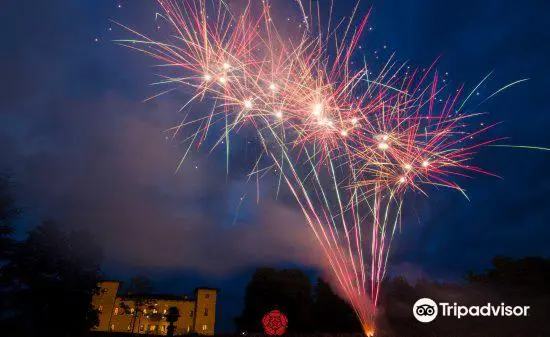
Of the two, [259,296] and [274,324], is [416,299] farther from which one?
[259,296]

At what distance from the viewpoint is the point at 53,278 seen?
32.8 metres

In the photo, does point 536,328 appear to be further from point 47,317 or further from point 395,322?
point 47,317

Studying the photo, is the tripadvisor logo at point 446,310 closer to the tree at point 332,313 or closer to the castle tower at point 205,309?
the tree at point 332,313

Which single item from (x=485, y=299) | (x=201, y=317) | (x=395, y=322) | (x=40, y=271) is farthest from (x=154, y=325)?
(x=485, y=299)

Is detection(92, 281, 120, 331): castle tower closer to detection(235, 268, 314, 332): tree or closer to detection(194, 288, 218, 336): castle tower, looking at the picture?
detection(194, 288, 218, 336): castle tower

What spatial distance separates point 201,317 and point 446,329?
57372 mm

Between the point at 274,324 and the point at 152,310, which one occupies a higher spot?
the point at 152,310

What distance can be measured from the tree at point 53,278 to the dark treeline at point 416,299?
17.7 m

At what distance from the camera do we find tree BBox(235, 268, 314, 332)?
46.8 m

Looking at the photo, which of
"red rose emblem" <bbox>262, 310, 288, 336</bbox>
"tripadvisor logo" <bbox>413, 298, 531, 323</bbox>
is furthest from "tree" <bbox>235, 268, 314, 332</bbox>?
"red rose emblem" <bbox>262, 310, 288, 336</bbox>

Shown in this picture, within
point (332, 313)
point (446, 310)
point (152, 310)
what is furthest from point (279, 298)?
point (152, 310)

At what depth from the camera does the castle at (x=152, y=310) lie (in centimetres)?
6425

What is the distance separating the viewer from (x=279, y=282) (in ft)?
165

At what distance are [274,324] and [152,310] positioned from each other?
61938 millimetres
